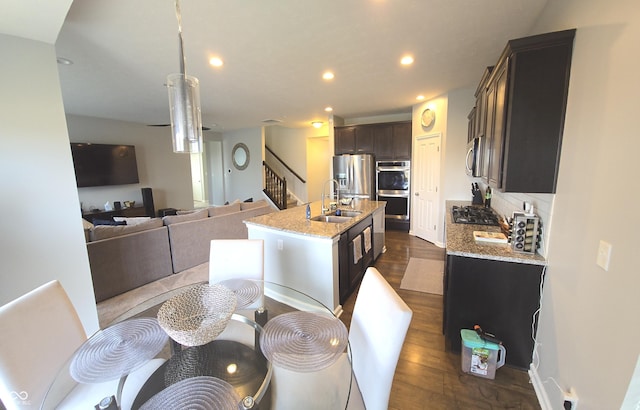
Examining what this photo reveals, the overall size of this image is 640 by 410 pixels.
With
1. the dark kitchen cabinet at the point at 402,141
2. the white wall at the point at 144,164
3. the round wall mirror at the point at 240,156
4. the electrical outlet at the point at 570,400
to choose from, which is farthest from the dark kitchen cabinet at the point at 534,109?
the white wall at the point at 144,164

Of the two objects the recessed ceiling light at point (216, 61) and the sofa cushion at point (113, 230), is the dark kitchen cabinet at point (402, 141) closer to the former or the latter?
the recessed ceiling light at point (216, 61)

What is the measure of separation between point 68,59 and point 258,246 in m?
2.94

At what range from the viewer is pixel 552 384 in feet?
5.02

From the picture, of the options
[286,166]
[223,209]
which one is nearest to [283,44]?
[223,209]

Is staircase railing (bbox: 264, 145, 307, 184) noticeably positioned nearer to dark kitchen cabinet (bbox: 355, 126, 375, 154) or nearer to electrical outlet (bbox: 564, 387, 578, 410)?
dark kitchen cabinet (bbox: 355, 126, 375, 154)

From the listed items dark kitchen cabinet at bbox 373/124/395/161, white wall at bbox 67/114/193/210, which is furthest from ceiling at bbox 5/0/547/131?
white wall at bbox 67/114/193/210

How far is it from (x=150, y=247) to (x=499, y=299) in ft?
12.9

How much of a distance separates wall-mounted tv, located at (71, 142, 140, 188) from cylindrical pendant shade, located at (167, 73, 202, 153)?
600 cm

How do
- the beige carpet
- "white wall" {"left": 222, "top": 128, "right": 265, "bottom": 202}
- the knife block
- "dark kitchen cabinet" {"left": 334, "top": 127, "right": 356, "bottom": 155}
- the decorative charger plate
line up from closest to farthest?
1. the decorative charger plate
2. the beige carpet
3. the knife block
4. "dark kitchen cabinet" {"left": 334, "top": 127, "right": 356, "bottom": 155}
5. "white wall" {"left": 222, "top": 128, "right": 265, "bottom": 202}

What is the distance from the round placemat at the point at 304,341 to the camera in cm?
124

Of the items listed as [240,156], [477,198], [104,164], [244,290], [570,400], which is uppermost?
[240,156]

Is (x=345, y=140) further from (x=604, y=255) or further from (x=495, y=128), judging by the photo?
(x=604, y=255)

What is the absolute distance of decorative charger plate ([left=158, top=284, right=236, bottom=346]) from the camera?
1.22 meters

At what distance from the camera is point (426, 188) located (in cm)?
503
